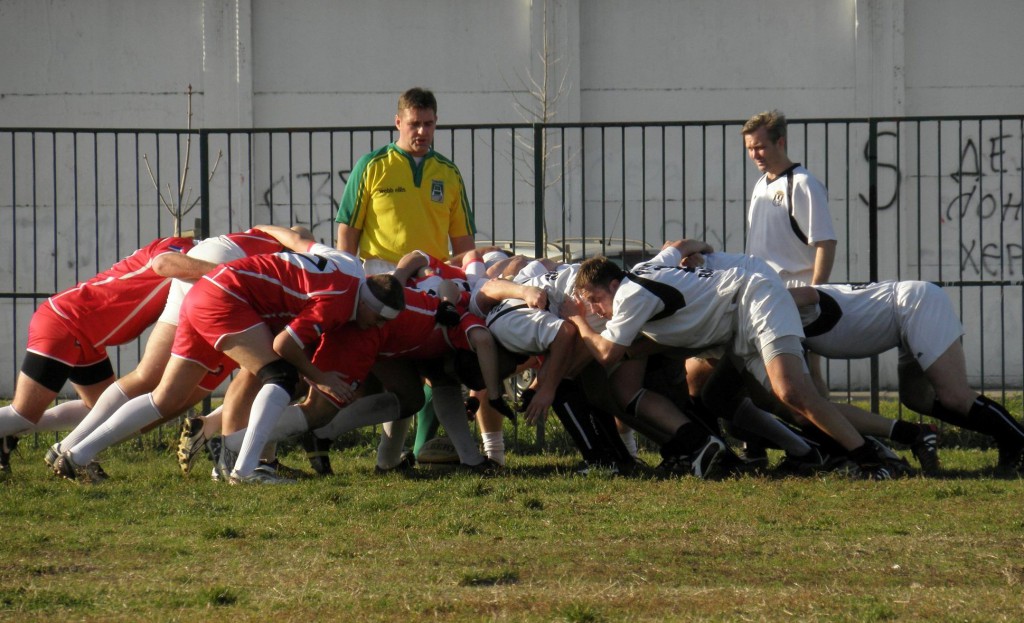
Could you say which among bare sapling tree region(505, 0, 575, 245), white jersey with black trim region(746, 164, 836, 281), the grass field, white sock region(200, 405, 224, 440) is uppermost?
bare sapling tree region(505, 0, 575, 245)

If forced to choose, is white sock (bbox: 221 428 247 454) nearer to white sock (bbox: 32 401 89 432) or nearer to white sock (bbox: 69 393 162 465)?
white sock (bbox: 69 393 162 465)

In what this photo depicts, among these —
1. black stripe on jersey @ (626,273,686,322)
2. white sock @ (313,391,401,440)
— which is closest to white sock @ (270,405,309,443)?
white sock @ (313,391,401,440)

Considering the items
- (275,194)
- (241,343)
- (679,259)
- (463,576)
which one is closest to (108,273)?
(241,343)

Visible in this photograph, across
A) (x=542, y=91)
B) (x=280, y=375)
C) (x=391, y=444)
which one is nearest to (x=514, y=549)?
(x=280, y=375)

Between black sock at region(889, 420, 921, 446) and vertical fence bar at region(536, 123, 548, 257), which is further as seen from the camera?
vertical fence bar at region(536, 123, 548, 257)

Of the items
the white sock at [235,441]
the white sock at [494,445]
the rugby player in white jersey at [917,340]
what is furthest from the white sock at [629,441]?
the white sock at [235,441]

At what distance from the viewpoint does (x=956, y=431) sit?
9281 millimetres

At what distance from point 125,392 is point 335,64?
29.4 ft

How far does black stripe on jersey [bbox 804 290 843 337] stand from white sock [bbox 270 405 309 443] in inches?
108

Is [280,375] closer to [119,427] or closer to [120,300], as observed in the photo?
[119,427]

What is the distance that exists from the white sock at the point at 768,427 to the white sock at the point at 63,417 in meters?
3.83

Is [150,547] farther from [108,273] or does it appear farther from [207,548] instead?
[108,273]

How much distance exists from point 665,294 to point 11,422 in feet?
12.2

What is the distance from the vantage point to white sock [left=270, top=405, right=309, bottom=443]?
722 centimetres
